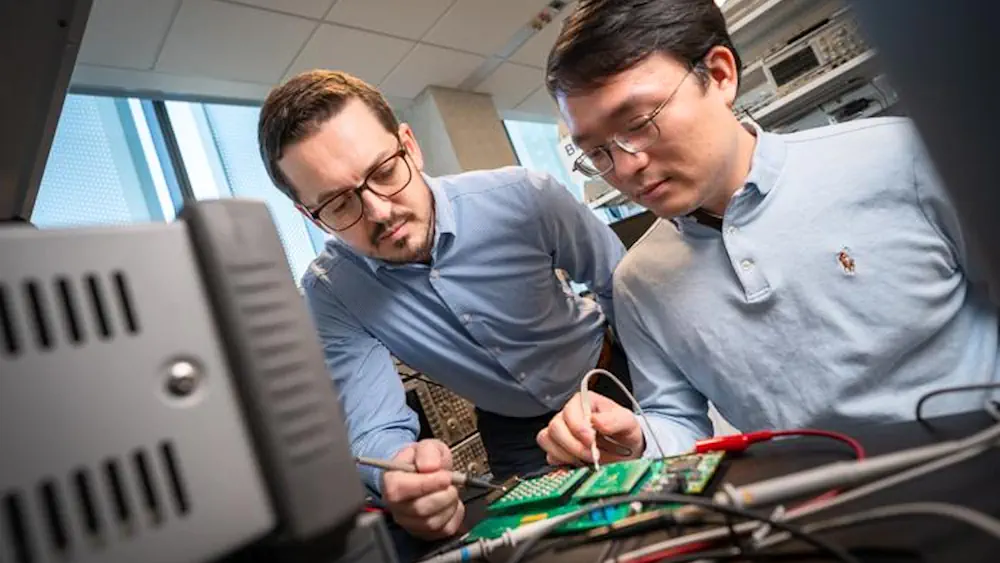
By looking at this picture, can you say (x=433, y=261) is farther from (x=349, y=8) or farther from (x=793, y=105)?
(x=349, y=8)

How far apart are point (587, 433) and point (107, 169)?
2.63m

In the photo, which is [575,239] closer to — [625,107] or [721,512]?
[625,107]

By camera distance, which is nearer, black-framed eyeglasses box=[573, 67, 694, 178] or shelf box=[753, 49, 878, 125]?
black-framed eyeglasses box=[573, 67, 694, 178]

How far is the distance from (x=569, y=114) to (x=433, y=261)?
53 centimetres

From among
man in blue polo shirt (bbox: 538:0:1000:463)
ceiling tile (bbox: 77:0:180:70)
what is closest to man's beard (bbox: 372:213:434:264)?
man in blue polo shirt (bbox: 538:0:1000:463)

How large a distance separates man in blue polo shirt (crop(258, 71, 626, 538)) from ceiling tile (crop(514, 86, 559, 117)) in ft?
9.95

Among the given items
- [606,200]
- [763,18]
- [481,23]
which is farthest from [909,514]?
[481,23]

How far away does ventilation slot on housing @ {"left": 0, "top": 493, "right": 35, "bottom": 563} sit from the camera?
0.23 metres

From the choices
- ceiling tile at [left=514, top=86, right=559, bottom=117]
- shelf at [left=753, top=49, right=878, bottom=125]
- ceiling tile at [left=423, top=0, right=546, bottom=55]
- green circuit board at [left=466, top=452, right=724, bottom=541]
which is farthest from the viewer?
ceiling tile at [left=514, top=86, right=559, bottom=117]

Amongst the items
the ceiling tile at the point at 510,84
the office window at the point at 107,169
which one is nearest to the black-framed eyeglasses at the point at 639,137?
the office window at the point at 107,169

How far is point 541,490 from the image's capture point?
56 centimetres

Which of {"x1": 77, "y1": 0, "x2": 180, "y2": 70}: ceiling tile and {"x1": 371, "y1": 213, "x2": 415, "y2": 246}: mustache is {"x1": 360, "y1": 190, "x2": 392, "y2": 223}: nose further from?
{"x1": 77, "y1": 0, "x2": 180, "y2": 70}: ceiling tile

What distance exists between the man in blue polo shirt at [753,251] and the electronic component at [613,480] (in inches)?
4.6

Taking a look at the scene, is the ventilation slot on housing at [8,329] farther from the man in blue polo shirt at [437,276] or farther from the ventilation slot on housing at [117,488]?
the man in blue polo shirt at [437,276]
